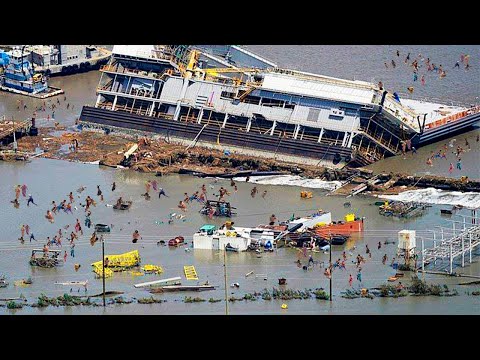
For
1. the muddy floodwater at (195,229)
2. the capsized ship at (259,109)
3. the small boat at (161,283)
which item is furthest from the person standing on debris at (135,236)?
the capsized ship at (259,109)

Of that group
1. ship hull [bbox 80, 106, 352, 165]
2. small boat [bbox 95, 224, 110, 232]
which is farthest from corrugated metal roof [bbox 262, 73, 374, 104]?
small boat [bbox 95, 224, 110, 232]

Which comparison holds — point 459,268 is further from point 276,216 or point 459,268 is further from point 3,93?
point 3,93

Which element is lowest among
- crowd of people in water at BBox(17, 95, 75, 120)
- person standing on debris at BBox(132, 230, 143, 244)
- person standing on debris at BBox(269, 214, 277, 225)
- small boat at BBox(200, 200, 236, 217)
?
person standing on debris at BBox(132, 230, 143, 244)

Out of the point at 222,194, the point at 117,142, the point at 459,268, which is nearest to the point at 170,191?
the point at 222,194

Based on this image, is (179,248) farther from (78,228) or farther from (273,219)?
(78,228)

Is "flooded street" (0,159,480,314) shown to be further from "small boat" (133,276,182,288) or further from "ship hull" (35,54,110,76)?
"ship hull" (35,54,110,76)

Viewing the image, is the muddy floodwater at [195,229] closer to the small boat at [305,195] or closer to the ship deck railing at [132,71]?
the small boat at [305,195]

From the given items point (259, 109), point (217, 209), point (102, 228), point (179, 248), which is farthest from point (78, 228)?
point (259, 109)
